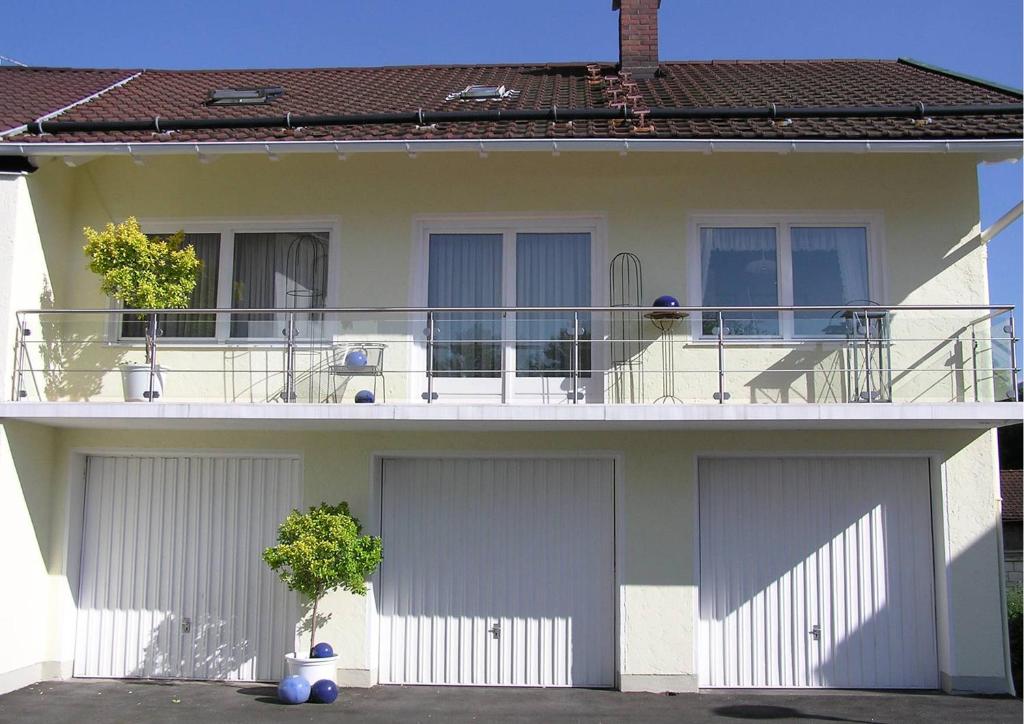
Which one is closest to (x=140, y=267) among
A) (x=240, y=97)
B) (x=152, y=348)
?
(x=152, y=348)

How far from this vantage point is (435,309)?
9.73 m

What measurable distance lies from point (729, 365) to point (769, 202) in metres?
1.83

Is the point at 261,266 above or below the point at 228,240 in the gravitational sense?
below

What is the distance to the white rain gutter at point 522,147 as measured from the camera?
9.70 meters

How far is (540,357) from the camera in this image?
33.2ft

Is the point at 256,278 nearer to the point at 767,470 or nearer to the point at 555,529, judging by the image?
the point at 555,529

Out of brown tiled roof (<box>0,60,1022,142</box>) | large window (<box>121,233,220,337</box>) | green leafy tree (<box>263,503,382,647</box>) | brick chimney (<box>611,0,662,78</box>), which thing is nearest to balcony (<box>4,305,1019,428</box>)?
large window (<box>121,233,220,337</box>)

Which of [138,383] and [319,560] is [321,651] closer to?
[319,560]

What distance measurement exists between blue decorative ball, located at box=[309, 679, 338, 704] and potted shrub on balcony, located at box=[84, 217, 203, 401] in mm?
3325

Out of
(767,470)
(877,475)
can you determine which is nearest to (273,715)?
(767,470)

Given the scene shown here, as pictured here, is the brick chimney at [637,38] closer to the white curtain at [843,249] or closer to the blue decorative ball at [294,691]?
the white curtain at [843,249]

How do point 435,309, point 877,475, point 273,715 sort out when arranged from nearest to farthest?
point 273,715 → point 435,309 → point 877,475

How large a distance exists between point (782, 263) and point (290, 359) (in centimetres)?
525

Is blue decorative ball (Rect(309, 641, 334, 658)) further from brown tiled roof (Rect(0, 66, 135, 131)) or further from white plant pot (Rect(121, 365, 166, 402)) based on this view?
brown tiled roof (Rect(0, 66, 135, 131))
